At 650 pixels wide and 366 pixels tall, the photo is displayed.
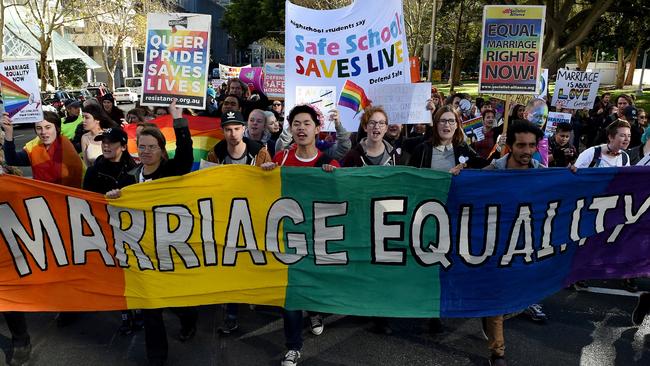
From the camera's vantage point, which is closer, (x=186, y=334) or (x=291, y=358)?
(x=291, y=358)

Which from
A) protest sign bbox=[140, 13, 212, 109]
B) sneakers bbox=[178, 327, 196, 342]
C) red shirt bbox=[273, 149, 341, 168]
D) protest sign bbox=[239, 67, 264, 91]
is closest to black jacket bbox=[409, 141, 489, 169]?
red shirt bbox=[273, 149, 341, 168]

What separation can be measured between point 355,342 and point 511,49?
11.8 feet

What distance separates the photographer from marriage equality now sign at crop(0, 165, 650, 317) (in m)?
3.74

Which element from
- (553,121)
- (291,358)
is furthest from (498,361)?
(553,121)

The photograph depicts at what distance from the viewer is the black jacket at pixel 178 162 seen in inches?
157

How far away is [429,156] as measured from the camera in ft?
14.9

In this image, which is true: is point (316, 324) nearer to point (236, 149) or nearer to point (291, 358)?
point (291, 358)

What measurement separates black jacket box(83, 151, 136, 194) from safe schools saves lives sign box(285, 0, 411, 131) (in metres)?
2.15

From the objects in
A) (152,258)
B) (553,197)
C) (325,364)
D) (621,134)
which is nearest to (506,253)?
(553,197)

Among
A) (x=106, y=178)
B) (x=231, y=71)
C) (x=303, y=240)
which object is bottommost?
(x=303, y=240)

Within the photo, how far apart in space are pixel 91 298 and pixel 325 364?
173cm

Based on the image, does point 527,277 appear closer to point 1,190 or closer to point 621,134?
point 621,134

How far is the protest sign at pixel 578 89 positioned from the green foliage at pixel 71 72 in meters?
37.2

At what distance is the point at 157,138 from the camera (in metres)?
3.94
